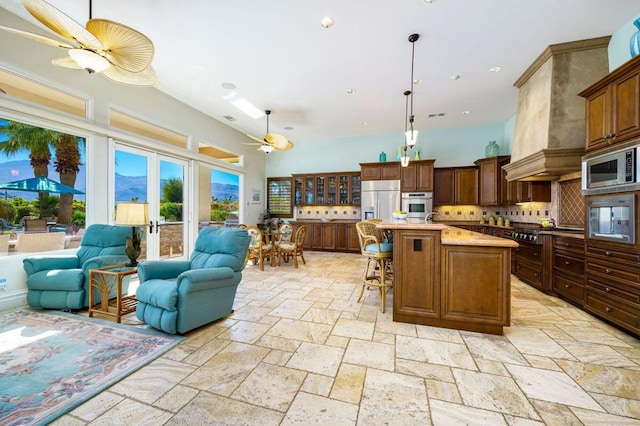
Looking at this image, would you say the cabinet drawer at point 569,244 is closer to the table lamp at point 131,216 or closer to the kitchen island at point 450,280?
the kitchen island at point 450,280

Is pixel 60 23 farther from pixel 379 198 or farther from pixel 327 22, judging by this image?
pixel 379 198

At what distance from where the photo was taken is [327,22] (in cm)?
284

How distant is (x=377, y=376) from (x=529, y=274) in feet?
12.4

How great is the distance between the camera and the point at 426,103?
508 centimetres

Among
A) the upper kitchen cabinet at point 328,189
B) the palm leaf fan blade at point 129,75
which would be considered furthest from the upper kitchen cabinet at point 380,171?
the palm leaf fan blade at point 129,75

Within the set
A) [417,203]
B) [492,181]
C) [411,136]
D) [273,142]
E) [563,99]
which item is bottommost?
[417,203]

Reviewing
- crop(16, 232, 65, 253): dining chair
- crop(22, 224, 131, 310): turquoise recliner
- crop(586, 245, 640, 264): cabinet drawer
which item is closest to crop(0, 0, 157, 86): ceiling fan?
crop(22, 224, 131, 310): turquoise recliner

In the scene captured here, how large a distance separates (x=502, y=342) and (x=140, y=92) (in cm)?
619

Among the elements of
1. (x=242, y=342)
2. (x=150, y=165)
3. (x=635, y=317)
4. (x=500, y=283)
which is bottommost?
(x=242, y=342)

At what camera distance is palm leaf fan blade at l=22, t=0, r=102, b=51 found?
1.68 m

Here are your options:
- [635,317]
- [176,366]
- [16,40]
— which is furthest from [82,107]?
[635,317]

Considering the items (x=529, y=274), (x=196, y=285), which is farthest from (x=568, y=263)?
(x=196, y=285)

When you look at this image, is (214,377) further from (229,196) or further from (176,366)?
(229,196)

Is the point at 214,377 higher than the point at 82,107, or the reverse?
the point at 82,107
